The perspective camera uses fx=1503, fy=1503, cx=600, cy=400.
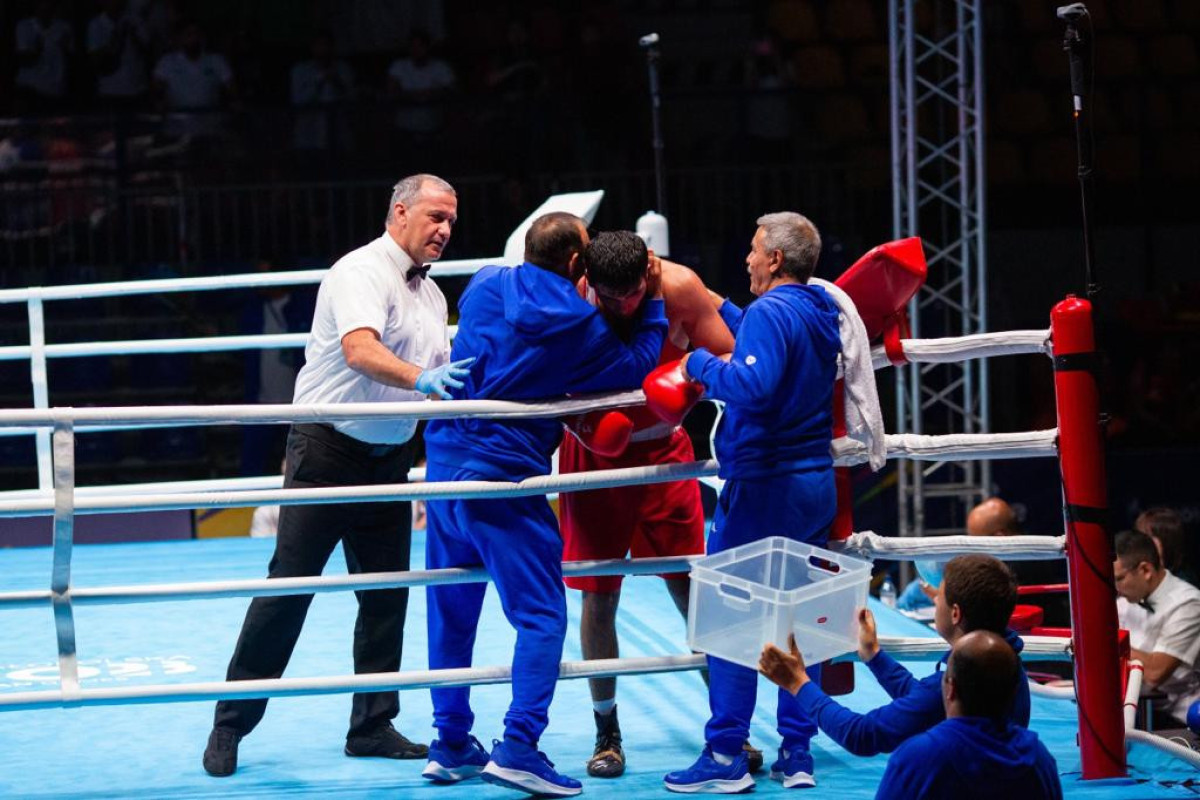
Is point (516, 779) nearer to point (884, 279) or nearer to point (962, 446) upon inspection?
point (962, 446)

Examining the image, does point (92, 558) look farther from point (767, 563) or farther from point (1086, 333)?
point (1086, 333)

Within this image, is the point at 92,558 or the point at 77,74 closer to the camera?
the point at 92,558

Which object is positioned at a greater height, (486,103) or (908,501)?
(486,103)

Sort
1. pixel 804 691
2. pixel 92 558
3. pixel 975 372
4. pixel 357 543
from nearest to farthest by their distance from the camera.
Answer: pixel 804 691 < pixel 357 543 < pixel 92 558 < pixel 975 372

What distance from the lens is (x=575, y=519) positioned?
3.40m

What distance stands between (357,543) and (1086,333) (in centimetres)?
176

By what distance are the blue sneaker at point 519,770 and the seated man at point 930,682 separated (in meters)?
0.62

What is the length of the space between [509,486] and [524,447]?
11 cm

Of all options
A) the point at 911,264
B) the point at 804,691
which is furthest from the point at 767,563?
the point at 911,264

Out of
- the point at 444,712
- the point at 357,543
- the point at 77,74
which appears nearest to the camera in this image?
the point at 444,712

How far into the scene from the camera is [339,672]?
4.25 m

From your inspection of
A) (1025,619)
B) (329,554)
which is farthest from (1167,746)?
(329,554)

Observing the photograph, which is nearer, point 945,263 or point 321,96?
point 945,263

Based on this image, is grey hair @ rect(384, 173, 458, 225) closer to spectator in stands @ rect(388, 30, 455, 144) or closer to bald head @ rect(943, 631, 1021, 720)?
bald head @ rect(943, 631, 1021, 720)
